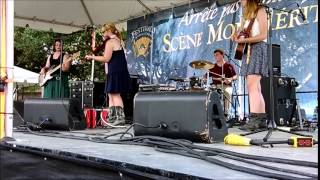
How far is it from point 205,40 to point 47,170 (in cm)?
556

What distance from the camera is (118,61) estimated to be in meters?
5.45

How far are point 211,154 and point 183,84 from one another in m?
4.47

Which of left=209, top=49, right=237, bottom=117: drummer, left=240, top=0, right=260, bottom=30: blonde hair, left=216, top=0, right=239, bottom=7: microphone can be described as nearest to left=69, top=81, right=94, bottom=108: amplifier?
left=209, top=49, right=237, bottom=117: drummer

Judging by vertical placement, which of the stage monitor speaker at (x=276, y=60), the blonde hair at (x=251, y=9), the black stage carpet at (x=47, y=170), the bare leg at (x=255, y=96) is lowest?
the black stage carpet at (x=47, y=170)

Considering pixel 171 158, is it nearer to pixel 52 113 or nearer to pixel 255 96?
pixel 255 96

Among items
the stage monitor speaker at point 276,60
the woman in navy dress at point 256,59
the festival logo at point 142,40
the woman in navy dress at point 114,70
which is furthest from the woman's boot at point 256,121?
the festival logo at point 142,40

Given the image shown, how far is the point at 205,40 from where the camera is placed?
24.3ft

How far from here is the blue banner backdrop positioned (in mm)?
5895

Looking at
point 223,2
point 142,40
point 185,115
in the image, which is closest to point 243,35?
point 185,115

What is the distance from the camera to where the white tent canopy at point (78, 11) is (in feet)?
24.8

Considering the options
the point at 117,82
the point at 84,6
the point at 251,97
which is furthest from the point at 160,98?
the point at 84,6

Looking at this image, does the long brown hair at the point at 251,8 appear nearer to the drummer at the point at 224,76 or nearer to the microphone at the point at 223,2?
the drummer at the point at 224,76

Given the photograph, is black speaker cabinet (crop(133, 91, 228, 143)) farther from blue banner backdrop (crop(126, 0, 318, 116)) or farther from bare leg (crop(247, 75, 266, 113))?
blue banner backdrop (crop(126, 0, 318, 116))

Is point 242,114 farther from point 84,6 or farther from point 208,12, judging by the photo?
point 84,6
